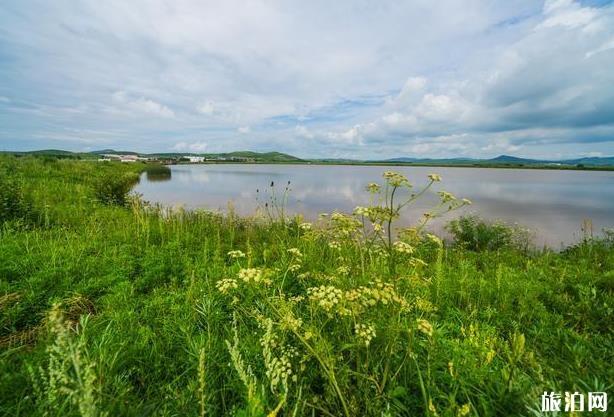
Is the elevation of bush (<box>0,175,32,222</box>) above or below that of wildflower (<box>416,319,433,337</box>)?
above

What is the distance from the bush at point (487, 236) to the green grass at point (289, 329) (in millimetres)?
3449

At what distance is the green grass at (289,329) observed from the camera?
1.99 meters

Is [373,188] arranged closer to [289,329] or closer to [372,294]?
[372,294]

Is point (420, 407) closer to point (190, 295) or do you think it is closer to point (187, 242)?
point (190, 295)

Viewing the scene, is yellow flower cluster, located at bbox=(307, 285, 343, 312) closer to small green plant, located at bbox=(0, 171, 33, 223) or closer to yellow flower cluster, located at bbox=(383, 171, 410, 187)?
yellow flower cluster, located at bbox=(383, 171, 410, 187)

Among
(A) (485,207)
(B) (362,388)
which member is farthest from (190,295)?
(A) (485,207)

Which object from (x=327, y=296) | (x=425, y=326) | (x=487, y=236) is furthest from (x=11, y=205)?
(x=487, y=236)

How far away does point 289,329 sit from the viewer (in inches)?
109

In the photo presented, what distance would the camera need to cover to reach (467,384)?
2178mm

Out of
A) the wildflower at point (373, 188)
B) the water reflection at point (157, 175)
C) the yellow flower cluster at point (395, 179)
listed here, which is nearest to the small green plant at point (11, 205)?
the wildflower at point (373, 188)

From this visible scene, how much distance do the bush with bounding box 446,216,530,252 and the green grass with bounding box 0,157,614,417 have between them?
345cm

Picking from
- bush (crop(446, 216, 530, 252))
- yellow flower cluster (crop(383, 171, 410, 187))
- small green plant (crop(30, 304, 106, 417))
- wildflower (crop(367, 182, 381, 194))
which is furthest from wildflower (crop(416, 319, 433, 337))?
bush (crop(446, 216, 530, 252))

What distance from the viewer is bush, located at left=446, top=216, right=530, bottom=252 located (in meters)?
10.5

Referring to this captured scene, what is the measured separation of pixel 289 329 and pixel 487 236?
36.5 feet
